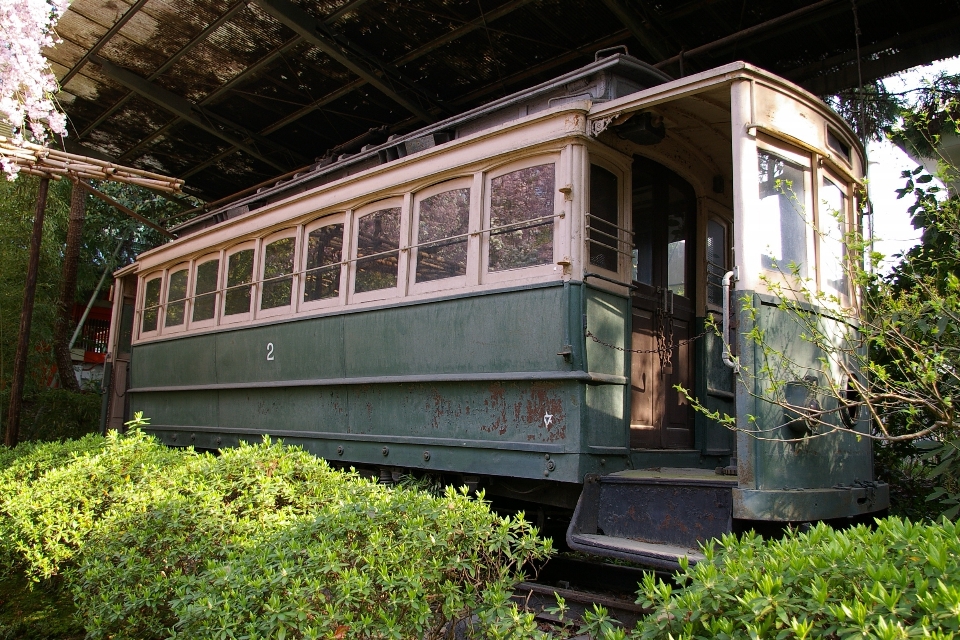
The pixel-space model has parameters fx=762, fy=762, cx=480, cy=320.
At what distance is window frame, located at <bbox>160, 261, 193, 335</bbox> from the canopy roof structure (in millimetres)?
2600

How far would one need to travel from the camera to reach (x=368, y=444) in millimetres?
5832

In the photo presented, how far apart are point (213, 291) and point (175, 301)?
111cm

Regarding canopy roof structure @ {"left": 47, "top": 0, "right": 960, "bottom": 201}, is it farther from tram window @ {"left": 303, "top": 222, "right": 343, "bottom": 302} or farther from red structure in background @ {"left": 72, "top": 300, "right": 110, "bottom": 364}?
red structure in background @ {"left": 72, "top": 300, "right": 110, "bottom": 364}

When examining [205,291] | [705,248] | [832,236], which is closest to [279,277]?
[205,291]

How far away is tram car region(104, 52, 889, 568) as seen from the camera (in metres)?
4.14

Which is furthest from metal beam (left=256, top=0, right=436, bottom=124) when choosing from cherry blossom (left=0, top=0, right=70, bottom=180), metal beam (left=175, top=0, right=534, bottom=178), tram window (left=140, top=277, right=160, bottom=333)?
tram window (left=140, top=277, right=160, bottom=333)

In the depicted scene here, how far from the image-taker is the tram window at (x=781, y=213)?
433 cm

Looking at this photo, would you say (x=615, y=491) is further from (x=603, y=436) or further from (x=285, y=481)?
(x=285, y=481)

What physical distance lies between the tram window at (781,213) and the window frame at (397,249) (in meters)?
2.51

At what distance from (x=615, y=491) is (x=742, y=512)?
0.80m

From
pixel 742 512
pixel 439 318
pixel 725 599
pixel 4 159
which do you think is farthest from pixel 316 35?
pixel 725 599

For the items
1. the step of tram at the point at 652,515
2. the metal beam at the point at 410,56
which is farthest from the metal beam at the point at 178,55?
the step of tram at the point at 652,515

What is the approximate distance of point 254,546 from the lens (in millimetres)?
3061

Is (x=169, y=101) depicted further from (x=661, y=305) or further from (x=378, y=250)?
(x=661, y=305)
